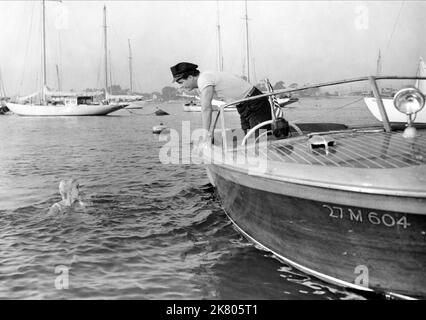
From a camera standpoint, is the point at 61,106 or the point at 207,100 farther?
the point at 61,106

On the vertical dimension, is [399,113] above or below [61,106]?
below

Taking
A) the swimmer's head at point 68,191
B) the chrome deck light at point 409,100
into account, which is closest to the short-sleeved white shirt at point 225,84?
the chrome deck light at point 409,100

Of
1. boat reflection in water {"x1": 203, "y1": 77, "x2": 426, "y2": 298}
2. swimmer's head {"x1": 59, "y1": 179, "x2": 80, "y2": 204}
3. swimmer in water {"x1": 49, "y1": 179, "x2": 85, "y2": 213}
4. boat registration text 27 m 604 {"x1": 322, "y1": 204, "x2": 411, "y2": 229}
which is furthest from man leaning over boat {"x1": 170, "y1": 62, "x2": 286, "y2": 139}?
swimmer's head {"x1": 59, "y1": 179, "x2": 80, "y2": 204}

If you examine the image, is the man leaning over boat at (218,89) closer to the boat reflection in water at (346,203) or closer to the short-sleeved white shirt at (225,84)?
the short-sleeved white shirt at (225,84)

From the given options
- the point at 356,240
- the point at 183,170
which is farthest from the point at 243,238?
A: the point at 183,170

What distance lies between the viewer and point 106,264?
560cm

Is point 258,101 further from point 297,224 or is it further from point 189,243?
point 297,224

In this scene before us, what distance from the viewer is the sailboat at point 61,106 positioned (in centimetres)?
5803

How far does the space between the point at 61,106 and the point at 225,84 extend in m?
56.1

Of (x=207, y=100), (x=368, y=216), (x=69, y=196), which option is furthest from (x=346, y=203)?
(x=69, y=196)

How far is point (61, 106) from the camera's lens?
192 feet

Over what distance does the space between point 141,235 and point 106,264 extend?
46.0 inches

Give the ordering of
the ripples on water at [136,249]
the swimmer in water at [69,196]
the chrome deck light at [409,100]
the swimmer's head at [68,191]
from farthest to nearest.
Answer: the swimmer's head at [68,191] < the swimmer in water at [69,196] < the ripples on water at [136,249] < the chrome deck light at [409,100]

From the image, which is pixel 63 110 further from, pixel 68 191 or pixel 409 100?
pixel 409 100
